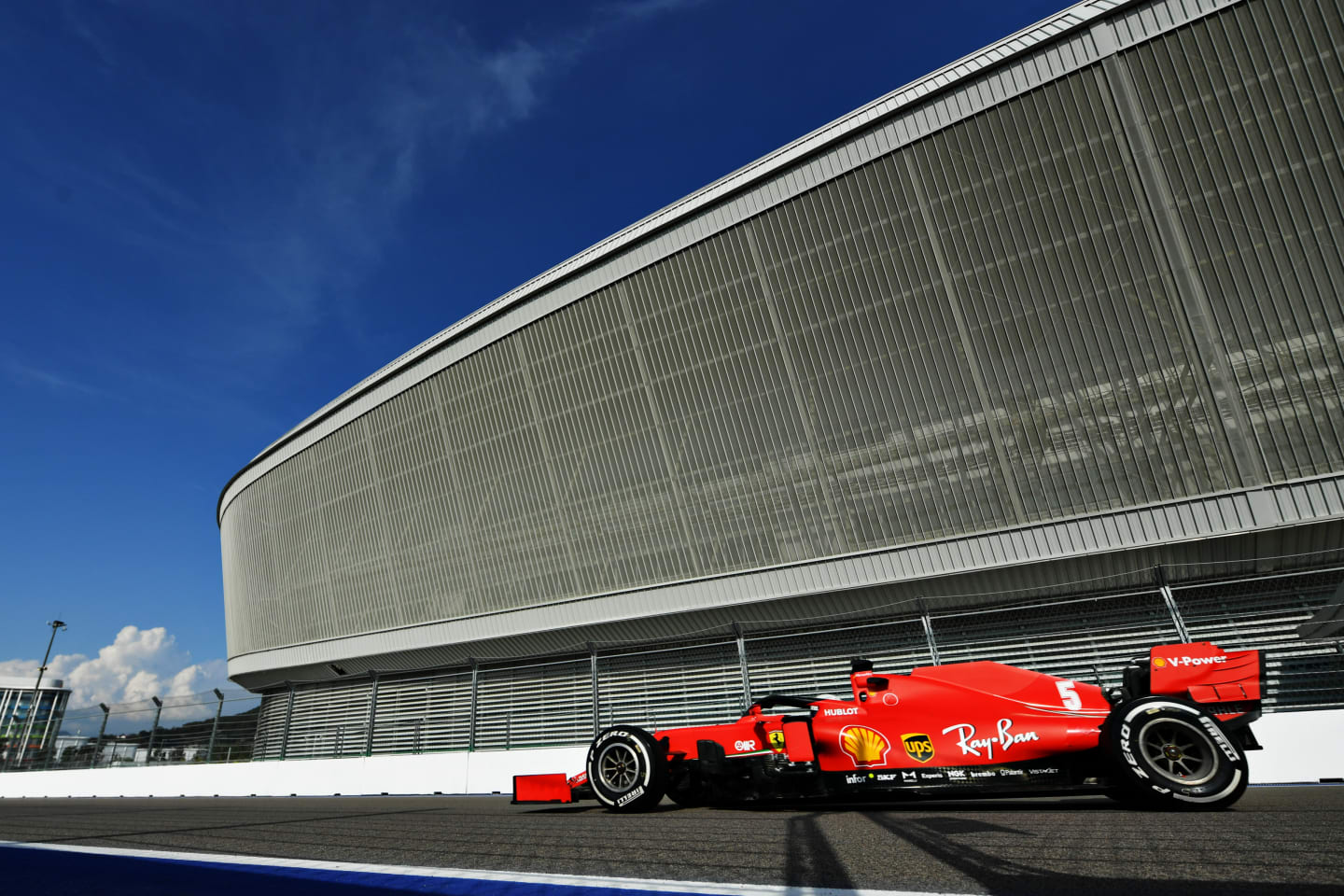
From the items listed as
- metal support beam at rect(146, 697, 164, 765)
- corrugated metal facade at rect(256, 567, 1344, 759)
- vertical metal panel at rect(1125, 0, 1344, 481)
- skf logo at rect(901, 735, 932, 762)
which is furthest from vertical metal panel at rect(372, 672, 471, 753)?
Answer: vertical metal panel at rect(1125, 0, 1344, 481)

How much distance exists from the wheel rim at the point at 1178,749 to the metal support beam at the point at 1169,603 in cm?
Result: 608

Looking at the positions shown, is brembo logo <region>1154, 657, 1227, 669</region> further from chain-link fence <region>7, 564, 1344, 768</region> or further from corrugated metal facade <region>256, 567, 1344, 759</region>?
corrugated metal facade <region>256, 567, 1344, 759</region>

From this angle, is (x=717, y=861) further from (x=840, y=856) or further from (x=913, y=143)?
(x=913, y=143)

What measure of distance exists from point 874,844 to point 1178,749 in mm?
3086

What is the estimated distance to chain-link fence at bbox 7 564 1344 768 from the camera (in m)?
12.5

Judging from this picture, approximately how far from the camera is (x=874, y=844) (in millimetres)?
4652

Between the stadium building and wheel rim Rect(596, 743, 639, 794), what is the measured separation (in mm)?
5994

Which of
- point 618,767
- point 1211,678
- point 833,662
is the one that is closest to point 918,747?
point 1211,678

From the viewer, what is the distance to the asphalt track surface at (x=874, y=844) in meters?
3.38

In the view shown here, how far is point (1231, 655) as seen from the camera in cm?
621

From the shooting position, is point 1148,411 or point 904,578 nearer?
point 1148,411

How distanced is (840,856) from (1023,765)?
3.11 metres

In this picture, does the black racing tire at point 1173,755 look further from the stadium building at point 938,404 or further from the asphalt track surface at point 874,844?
the stadium building at point 938,404

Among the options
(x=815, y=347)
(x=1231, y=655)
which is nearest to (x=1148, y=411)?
(x=815, y=347)
